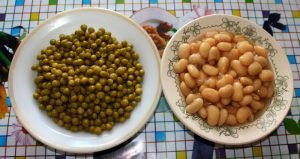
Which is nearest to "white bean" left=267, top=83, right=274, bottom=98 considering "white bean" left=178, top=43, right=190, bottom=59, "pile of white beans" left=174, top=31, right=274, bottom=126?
"pile of white beans" left=174, top=31, right=274, bottom=126

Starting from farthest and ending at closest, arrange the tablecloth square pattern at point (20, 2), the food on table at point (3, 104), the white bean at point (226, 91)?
the tablecloth square pattern at point (20, 2) → the food on table at point (3, 104) → the white bean at point (226, 91)

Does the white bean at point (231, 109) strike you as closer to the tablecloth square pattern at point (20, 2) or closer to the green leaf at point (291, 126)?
the green leaf at point (291, 126)

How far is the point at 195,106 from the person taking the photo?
780mm

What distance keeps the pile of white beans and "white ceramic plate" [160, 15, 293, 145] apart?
0.05 ft

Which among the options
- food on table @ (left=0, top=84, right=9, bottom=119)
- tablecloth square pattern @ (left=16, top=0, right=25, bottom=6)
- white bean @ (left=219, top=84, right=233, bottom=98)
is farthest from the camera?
tablecloth square pattern @ (left=16, top=0, right=25, bottom=6)

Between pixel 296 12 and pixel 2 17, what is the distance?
83 cm

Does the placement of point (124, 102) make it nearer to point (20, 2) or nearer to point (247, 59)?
point (247, 59)

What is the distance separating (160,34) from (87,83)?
254 mm

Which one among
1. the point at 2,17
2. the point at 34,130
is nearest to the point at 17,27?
the point at 2,17

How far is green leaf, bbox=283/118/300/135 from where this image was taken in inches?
34.5

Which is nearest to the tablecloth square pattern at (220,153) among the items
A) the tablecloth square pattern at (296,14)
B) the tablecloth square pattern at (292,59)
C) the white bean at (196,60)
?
the white bean at (196,60)

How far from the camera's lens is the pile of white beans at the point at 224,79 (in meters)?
0.78

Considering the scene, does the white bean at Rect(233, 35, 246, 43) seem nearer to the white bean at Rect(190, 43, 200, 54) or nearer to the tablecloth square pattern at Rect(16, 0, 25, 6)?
the white bean at Rect(190, 43, 200, 54)

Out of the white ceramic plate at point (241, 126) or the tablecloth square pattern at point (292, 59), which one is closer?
the white ceramic plate at point (241, 126)
